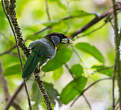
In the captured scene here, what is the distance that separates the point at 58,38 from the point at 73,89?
392 millimetres

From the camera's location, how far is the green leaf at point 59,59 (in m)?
1.83

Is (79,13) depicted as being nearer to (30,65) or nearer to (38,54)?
(38,54)

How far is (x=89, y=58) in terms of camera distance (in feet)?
9.29

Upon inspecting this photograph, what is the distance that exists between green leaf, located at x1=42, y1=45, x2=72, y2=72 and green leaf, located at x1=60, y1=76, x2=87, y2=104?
0.69ft

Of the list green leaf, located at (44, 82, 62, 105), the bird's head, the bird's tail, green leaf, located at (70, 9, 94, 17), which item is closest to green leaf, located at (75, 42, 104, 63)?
the bird's head

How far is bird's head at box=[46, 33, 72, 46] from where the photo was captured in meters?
1.94

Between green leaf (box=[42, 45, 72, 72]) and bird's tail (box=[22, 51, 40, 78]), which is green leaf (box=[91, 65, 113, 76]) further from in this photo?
bird's tail (box=[22, 51, 40, 78])

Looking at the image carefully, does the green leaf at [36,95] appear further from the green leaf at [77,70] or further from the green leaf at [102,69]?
the green leaf at [102,69]

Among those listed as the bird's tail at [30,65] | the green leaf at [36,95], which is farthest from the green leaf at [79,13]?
the bird's tail at [30,65]

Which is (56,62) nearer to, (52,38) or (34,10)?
(52,38)

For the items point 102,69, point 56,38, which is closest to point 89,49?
point 102,69

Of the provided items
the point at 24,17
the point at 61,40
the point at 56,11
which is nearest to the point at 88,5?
the point at 24,17

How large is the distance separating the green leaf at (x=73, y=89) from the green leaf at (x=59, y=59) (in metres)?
0.21

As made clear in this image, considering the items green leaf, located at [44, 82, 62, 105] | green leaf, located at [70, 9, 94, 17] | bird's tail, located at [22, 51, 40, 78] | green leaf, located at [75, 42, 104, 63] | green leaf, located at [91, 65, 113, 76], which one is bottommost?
green leaf, located at [44, 82, 62, 105]
